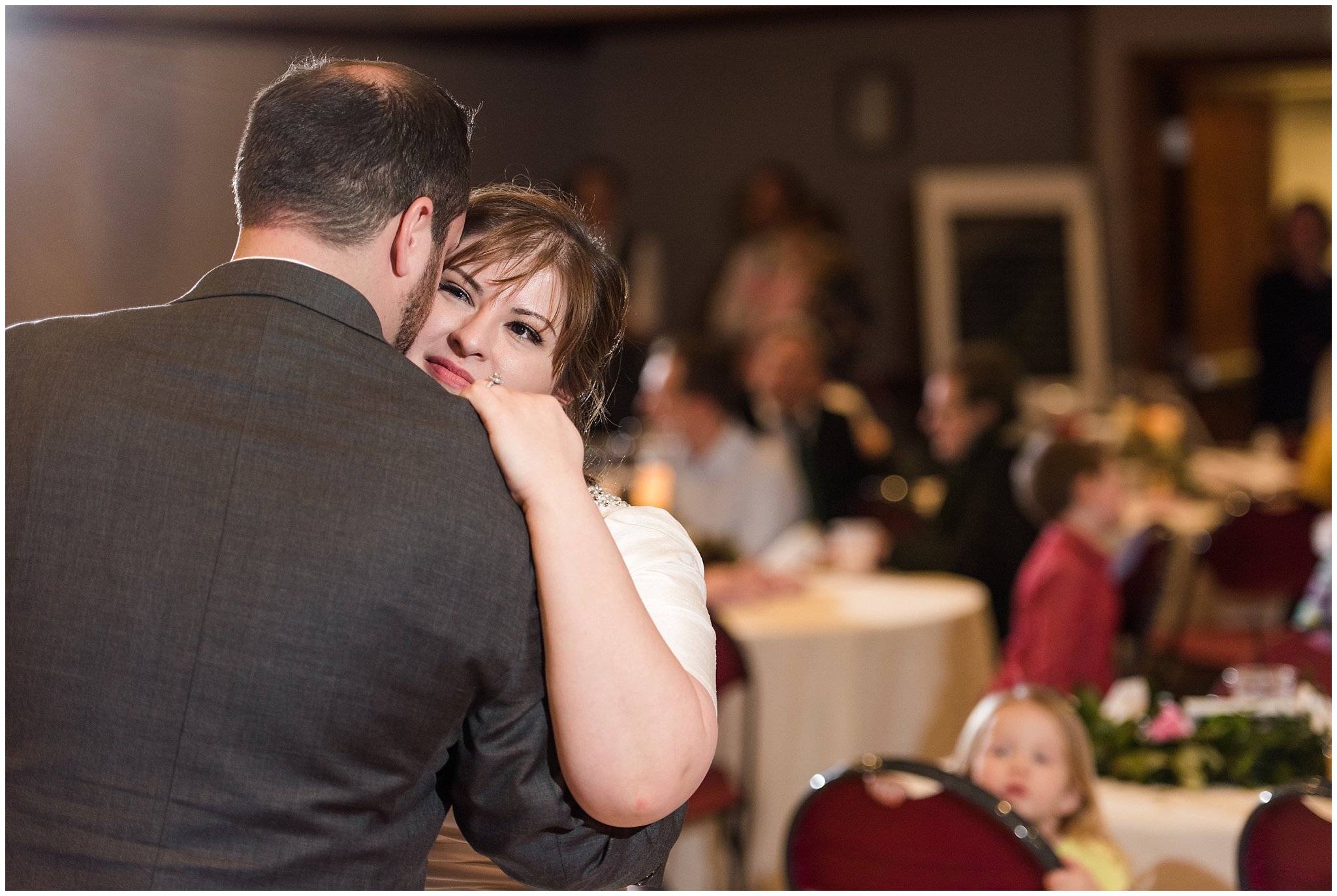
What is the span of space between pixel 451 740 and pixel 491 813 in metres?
0.08

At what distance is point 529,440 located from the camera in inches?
39.9

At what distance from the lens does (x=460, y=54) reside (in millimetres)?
8695

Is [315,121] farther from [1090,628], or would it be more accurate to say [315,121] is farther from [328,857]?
[1090,628]

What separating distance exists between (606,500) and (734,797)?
217cm

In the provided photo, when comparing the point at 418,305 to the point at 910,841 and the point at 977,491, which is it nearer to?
the point at 910,841

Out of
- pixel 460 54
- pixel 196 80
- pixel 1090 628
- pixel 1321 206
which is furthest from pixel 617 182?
pixel 1090 628

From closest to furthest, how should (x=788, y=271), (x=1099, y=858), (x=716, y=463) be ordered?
(x=1099, y=858), (x=716, y=463), (x=788, y=271)

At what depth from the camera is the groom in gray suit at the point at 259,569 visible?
94 cm

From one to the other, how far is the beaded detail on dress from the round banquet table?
6.56ft

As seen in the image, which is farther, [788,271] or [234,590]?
[788,271]

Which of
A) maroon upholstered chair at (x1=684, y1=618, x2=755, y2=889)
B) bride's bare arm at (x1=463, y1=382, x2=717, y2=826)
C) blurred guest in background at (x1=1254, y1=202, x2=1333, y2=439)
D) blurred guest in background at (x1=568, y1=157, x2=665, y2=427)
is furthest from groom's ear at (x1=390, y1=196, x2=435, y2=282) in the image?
blurred guest in background at (x1=1254, y1=202, x2=1333, y2=439)

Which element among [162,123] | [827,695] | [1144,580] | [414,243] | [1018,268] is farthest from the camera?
[1018,268]

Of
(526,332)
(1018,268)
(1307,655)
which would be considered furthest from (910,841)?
(1018,268)

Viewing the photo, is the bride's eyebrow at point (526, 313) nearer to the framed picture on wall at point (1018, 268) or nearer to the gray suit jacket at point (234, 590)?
the gray suit jacket at point (234, 590)
